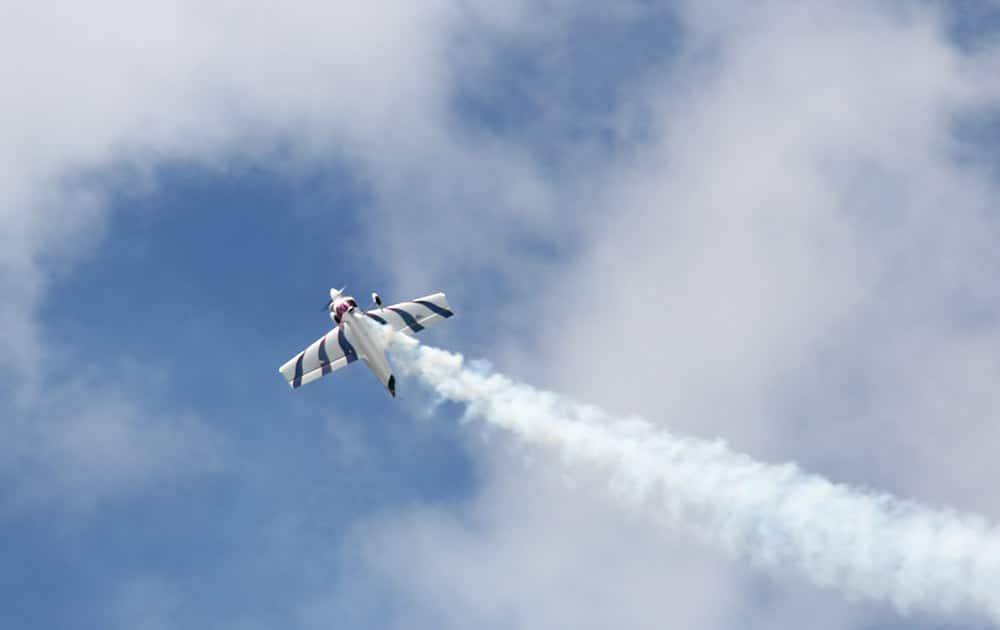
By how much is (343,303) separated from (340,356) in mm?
4168

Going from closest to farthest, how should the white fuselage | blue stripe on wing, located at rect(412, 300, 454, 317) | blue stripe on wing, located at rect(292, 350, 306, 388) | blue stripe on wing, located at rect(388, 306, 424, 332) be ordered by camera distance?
1. the white fuselage
2. blue stripe on wing, located at rect(292, 350, 306, 388)
3. blue stripe on wing, located at rect(388, 306, 424, 332)
4. blue stripe on wing, located at rect(412, 300, 454, 317)

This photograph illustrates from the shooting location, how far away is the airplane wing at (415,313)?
8200 centimetres

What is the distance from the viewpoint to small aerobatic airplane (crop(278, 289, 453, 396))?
79.7 meters

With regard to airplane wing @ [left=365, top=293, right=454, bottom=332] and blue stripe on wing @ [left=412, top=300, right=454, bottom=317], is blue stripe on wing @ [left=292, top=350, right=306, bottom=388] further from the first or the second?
blue stripe on wing @ [left=412, top=300, right=454, bottom=317]

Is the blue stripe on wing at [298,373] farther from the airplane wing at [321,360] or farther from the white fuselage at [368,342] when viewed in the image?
the white fuselage at [368,342]

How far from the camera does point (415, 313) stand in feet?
273

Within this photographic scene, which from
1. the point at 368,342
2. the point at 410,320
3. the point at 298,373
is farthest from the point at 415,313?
the point at 298,373

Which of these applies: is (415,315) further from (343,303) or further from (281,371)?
(281,371)

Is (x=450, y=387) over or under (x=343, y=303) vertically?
under

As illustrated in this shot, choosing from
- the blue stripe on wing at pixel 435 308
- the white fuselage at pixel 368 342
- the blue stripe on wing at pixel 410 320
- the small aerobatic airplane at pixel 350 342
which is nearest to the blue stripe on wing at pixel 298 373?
the small aerobatic airplane at pixel 350 342

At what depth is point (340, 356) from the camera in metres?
80.7

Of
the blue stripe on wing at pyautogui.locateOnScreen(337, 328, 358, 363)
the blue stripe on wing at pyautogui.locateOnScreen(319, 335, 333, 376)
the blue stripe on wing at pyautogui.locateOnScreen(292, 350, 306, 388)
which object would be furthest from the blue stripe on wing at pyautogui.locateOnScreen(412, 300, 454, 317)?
the blue stripe on wing at pyautogui.locateOnScreen(292, 350, 306, 388)

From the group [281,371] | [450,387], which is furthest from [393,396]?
[281,371]

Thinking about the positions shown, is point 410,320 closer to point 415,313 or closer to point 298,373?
point 415,313
